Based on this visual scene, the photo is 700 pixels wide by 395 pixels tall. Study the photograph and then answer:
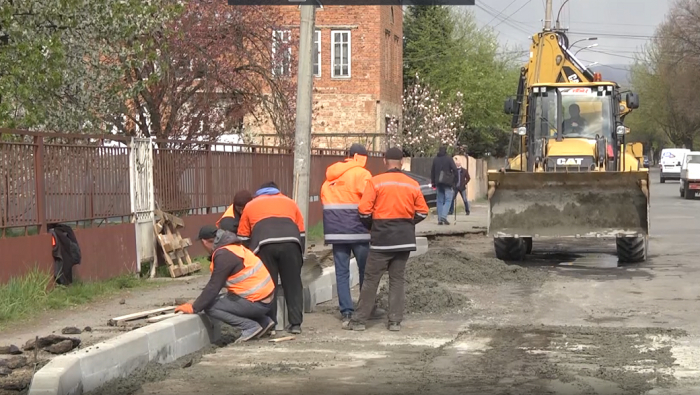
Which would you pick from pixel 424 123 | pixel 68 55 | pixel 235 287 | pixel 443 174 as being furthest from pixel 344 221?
pixel 424 123

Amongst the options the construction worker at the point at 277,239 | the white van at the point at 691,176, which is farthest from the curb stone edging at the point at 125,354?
the white van at the point at 691,176

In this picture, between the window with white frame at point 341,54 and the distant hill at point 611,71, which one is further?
the window with white frame at point 341,54

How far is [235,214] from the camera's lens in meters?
12.0

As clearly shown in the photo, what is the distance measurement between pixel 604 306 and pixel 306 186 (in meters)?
4.49

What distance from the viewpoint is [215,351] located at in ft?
33.9

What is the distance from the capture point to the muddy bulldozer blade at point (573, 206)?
57.3 ft

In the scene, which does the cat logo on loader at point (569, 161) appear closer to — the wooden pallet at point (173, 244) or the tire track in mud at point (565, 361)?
the wooden pallet at point (173, 244)

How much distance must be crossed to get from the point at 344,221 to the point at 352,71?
108 feet

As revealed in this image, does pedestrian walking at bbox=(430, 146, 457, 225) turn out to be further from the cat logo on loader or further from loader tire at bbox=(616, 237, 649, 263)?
loader tire at bbox=(616, 237, 649, 263)

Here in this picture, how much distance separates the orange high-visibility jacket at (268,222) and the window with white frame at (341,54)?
33.2m

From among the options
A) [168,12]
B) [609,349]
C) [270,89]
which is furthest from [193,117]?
[609,349]

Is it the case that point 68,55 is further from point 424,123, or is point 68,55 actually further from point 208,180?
point 424,123

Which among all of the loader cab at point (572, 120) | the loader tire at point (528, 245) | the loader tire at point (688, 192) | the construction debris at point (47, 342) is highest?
the loader cab at point (572, 120)

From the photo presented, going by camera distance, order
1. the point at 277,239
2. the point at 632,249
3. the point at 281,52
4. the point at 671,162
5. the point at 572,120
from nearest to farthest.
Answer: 1. the point at 277,239
2. the point at 632,249
3. the point at 572,120
4. the point at 281,52
5. the point at 671,162
